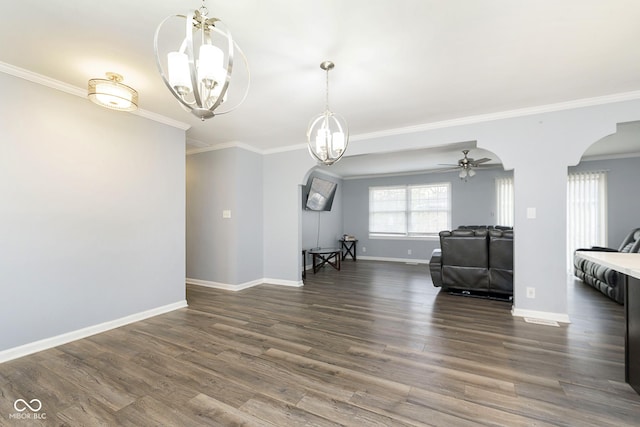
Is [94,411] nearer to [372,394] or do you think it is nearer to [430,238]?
[372,394]

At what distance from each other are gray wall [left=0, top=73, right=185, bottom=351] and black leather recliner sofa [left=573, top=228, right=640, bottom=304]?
5.29m

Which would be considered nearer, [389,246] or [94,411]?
[94,411]

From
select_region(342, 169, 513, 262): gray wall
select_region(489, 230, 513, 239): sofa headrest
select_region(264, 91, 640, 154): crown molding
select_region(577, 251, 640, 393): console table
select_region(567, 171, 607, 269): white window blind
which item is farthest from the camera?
select_region(342, 169, 513, 262): gray wall

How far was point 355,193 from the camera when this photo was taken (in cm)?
833

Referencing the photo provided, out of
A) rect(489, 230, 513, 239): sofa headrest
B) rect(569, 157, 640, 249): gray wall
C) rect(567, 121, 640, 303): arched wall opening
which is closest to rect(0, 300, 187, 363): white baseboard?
rect(489, 230, 513, 239): sofa headrest

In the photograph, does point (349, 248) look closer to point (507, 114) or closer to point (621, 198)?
point (507, 114)

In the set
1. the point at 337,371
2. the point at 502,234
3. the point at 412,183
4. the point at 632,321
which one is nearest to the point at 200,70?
the point at 337,371

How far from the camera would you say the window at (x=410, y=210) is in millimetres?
7285

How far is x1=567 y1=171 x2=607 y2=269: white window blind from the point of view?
18.0 feet

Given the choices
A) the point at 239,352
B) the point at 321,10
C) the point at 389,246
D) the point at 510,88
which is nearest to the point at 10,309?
the point at 239,352

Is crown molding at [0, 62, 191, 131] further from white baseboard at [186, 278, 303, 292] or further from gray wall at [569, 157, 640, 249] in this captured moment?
gray wall at [569, 157, 640, 249]

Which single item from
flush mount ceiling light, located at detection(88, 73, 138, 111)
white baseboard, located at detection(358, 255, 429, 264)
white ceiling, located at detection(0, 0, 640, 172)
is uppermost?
white ceiling, located at detection(0, 0, 640, 172)

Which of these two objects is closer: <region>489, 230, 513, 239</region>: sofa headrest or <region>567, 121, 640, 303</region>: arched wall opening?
<region>489, 230, 513, 239</region>: sofa headrest

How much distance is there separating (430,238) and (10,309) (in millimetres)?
7544
